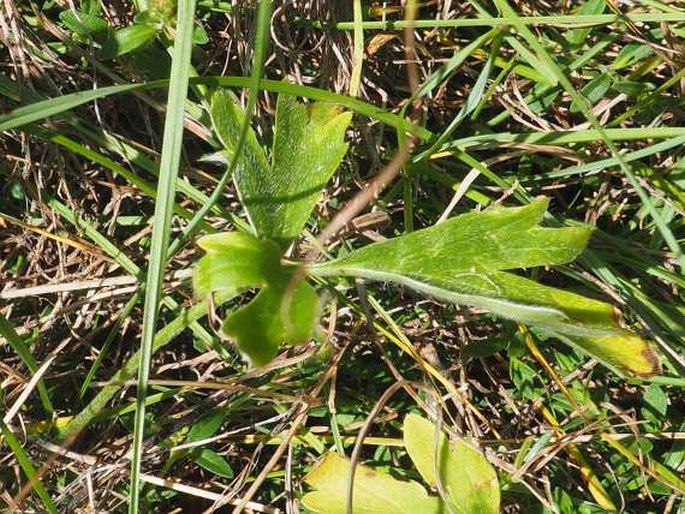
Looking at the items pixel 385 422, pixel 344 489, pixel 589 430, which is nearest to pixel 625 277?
pixel 589 430

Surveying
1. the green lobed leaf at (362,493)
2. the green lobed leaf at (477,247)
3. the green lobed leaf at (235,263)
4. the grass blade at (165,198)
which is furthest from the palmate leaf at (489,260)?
the green lobed leaf at (362,493)

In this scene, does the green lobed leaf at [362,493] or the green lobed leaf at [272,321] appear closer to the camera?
the green lobed leaf at [272,321]

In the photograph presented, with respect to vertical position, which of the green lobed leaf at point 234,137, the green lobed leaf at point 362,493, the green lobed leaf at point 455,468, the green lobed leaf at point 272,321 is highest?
the green lobed leaf at point 234,137

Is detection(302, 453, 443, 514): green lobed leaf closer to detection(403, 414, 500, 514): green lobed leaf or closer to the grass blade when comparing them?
detection(403, 414, 500, 514): green lobed leaf

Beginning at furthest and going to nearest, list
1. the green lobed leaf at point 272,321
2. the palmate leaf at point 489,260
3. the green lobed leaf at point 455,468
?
the green lobed leaf at point 455,468 < the palmate leaf at point 489,260 < the green lobed leaf at point 272,321

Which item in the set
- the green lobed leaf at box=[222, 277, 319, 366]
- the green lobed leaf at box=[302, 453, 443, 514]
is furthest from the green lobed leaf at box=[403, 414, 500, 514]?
the green lobed leaf at box=[222, 277, 319, 366]

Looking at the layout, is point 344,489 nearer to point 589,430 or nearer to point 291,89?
point 589,430

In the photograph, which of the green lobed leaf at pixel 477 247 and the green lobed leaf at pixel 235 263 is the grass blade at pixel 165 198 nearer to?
the green lobed leaf at pixel 235 263
